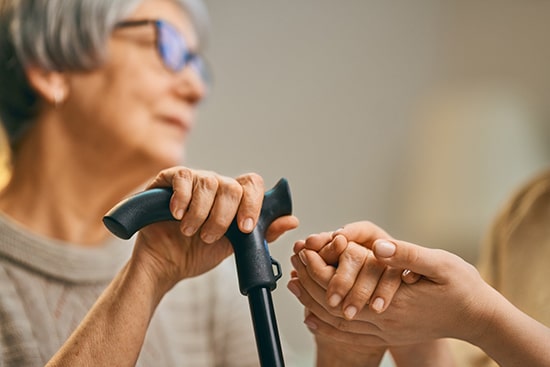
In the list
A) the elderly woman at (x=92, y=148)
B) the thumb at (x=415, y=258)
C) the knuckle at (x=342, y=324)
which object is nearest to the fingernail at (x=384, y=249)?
the thumb at (x=415, y=258)

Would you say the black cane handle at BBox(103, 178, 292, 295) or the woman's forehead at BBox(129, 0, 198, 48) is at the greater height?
the woman's forehead at BBox(129, 0, 198, 48)

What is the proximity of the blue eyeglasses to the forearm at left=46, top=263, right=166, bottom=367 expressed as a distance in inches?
24.7

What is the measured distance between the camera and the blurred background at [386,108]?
209 cm

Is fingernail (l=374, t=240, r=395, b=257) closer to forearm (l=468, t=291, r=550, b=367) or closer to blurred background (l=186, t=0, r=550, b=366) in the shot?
forearm (l=468, t=291, r=550, b=367)

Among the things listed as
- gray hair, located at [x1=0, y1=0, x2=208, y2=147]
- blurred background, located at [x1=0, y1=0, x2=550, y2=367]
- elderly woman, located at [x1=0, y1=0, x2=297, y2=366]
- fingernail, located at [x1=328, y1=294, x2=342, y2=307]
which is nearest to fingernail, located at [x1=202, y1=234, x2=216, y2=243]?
fingernail, located at [x1=328, y1=294, x2=342, y2=307]

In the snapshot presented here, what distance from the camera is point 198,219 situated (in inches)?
27.8

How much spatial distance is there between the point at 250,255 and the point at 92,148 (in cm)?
68

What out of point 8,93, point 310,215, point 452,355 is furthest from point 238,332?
point 310,215

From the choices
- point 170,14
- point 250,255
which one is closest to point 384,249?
point 250,255

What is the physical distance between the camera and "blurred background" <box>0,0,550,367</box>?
6.86 ft

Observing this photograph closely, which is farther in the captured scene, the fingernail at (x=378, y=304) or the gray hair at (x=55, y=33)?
the gray hair at (x=55, y=33)

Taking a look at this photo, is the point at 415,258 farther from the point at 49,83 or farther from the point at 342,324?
the point at 49,83

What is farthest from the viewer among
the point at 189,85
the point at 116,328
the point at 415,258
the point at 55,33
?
the point at 189,85

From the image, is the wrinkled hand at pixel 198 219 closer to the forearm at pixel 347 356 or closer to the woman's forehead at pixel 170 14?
the forearm at pixel 347 356
